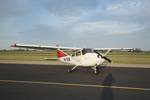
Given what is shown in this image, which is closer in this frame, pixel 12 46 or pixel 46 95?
pixel 46 95

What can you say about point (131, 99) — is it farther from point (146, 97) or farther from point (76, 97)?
point (76, 97)

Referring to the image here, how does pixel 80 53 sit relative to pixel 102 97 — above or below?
above

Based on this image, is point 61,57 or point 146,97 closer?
point 146,97

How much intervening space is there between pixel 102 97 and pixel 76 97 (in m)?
1.02

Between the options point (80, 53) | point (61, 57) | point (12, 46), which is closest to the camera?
point (12, 46)

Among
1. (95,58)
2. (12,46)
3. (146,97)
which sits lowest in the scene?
(146,97)

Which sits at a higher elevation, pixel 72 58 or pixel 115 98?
pixel 72 58

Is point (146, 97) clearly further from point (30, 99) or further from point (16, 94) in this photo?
point (16, 94)

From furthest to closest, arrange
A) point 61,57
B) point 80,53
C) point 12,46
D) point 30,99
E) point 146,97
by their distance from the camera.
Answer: point 61,57, point 80,53, point 12,46, point 146,97, point 30,99

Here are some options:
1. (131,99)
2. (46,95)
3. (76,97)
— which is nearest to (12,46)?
(46,95)

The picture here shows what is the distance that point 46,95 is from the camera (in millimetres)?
5391

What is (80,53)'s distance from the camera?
12.2 meters

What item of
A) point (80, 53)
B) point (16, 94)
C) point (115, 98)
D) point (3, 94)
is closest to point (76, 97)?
point (115, 98)

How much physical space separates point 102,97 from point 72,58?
7.75 m
